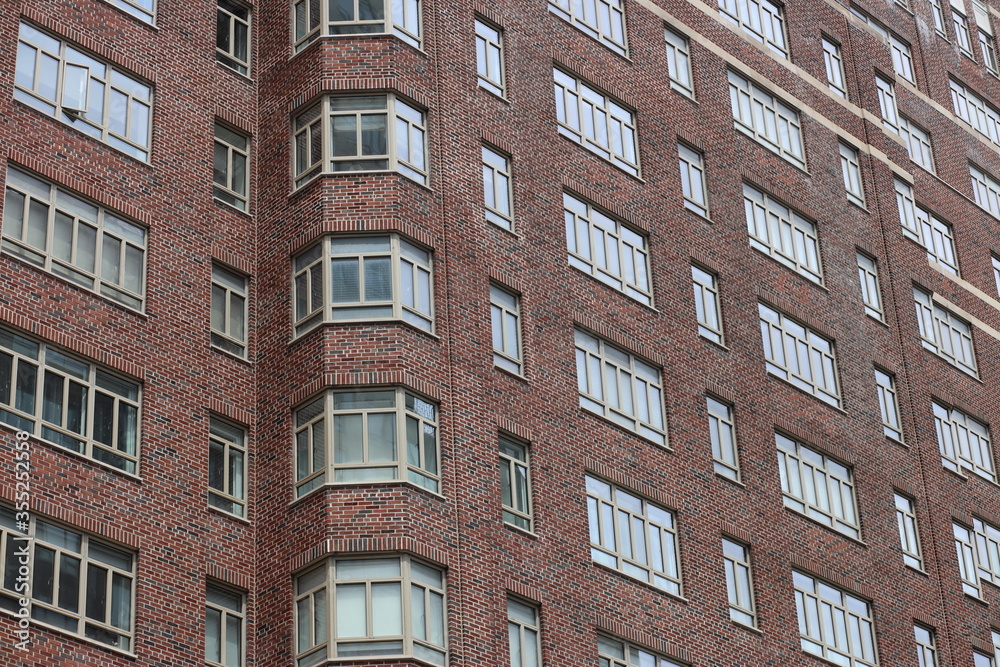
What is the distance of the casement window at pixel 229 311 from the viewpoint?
131ft

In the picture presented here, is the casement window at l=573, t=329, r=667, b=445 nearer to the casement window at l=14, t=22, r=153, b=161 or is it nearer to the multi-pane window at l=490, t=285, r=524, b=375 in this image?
the multi-pane window at l=490, t=285, r=524, b=375

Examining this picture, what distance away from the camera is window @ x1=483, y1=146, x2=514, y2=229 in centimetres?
4366

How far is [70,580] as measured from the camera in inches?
1361

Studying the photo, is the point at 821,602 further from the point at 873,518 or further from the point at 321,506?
the point at 321,506

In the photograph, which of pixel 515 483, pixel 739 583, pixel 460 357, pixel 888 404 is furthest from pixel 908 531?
pixel 460 357

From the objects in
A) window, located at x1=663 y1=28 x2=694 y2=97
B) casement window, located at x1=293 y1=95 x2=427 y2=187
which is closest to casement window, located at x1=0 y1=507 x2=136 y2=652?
casement window, located at x1=293 y1=95 x2=427 y2=187

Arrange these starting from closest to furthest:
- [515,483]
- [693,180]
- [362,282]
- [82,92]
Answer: [82,92]
[362,282]
[515,483]
[693,180]

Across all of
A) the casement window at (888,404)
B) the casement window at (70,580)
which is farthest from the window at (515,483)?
the casement window at (888,404)

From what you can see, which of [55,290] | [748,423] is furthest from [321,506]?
[748,423]

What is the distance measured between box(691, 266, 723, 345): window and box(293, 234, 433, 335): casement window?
9886 mm

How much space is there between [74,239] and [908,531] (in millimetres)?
25355

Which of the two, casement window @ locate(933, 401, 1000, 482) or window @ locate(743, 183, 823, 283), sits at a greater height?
window @ locate(743, 183, 823, 283)

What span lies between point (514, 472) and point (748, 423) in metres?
9.01

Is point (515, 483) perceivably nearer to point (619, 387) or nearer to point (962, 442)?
point (619, 387)
